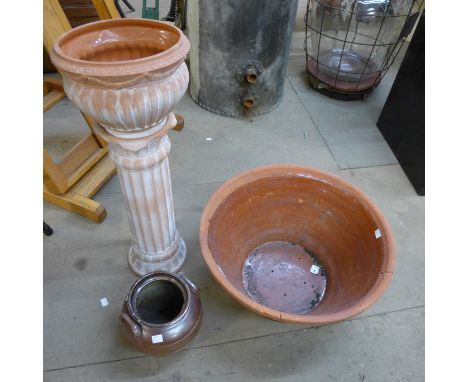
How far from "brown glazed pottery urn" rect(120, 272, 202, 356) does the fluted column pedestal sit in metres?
0.19

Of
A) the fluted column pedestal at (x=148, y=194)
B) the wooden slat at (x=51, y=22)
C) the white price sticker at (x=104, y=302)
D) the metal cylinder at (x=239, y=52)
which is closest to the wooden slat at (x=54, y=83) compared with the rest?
the wooden slat at (x=51, y=22)

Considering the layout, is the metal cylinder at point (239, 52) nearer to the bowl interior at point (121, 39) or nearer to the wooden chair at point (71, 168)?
the wooden chair at point (71, 168)

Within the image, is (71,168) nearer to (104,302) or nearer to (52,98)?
(52,98)

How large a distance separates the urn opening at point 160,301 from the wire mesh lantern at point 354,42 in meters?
1.70

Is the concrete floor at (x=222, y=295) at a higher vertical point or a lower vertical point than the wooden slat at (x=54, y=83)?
lower

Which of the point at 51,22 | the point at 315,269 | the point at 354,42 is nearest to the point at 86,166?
the point at 51,22

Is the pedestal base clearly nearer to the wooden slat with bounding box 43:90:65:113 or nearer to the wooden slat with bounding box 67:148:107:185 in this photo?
the wooden slat with bounding box 67:148:107:185

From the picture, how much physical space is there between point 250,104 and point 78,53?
1.25 meters

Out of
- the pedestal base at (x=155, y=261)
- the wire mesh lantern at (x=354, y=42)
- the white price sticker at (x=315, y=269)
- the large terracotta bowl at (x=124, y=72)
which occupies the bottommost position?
the pedestal base at (x=155, y=261)

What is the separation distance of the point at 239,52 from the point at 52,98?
952mm

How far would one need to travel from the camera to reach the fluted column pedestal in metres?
0.96

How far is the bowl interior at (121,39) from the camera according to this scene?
93 centimetres

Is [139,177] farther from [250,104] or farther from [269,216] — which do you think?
[250,104]

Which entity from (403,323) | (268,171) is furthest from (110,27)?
(403,323)
